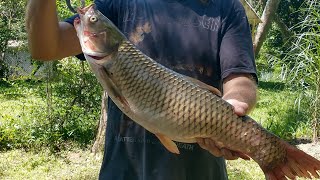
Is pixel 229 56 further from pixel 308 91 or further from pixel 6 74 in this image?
pixel 6 74

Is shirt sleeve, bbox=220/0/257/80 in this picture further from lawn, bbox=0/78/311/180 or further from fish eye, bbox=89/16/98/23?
lawn, bbox=0/78/311/180

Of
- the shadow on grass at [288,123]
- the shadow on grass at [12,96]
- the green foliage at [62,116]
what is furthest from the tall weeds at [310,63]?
the shadow on grass at [12,96]

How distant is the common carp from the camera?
5.79 ft

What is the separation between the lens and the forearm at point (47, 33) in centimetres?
189

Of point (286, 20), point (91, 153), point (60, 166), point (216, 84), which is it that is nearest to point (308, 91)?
point (91, 153)

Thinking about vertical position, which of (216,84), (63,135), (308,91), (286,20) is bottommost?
(286,20)

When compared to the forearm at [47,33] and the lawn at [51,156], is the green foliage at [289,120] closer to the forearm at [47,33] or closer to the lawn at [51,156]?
the lawn at [51,156]

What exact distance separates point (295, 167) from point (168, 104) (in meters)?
0.52

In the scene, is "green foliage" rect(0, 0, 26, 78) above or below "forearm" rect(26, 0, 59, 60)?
below

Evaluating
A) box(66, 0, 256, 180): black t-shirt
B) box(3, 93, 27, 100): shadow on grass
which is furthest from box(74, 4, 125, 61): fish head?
box(3, 93, 27, 100): shadow on grass

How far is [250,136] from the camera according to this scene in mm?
1813

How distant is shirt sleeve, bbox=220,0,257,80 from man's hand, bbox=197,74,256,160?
3 centimetres

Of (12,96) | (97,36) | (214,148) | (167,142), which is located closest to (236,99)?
(214,148)

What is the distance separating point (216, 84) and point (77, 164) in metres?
4.45
